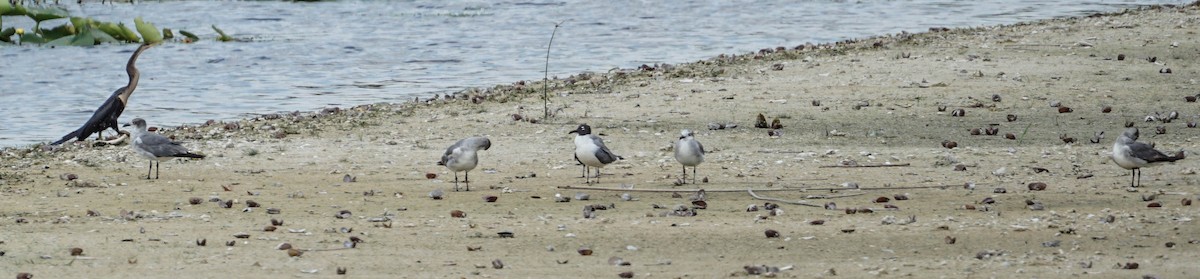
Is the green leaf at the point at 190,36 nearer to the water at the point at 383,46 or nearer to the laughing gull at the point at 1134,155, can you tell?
the water at the point at 383,46

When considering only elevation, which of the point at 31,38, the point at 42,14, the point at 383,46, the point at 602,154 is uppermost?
the point at 42,14

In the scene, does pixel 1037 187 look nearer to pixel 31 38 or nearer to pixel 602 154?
pixel 602 154

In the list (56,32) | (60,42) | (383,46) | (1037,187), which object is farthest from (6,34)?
(1037,187)

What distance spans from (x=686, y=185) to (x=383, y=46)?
14.5 metres

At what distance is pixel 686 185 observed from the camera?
10516 millimetres

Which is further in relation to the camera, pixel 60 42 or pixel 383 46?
pixel 383 46

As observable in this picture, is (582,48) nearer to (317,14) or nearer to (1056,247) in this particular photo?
(317,14)

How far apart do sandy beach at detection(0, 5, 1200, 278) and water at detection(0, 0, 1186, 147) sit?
2.07 m

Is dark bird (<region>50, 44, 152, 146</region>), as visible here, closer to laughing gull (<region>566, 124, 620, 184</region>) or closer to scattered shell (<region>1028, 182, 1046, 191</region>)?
laughing gull (<region>566, 124, 620, 184</region>)

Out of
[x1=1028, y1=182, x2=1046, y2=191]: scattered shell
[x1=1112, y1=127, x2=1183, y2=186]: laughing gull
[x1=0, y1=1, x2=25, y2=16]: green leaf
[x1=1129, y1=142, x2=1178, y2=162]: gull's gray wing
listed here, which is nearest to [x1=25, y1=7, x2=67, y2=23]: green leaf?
[x1=0, y1=1, x2=25, y2=16]: green leaf

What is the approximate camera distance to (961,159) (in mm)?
11305

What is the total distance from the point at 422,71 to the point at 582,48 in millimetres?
3347

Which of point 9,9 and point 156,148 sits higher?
point 9,9

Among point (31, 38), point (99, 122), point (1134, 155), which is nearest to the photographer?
point (1134, 155)
